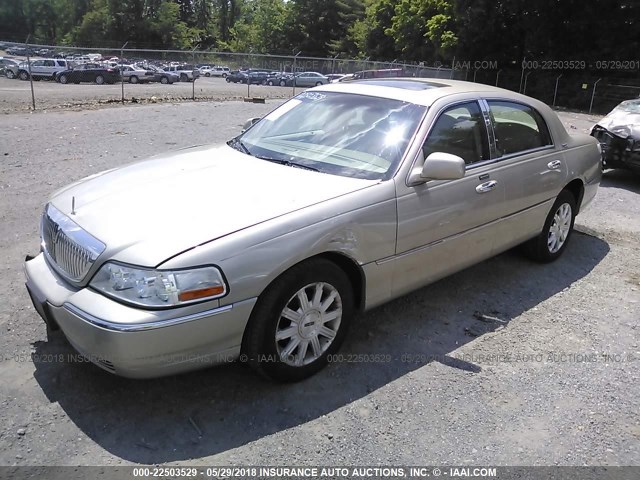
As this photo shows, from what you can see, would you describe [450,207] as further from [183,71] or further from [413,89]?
[183,71]

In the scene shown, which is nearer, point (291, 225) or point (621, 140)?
point (291, 225)

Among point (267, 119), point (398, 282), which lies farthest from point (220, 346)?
point (267, 119)

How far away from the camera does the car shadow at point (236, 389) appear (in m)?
2.76

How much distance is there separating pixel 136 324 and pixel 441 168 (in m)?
2.04

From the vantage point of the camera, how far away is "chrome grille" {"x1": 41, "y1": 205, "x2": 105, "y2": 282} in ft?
9.32

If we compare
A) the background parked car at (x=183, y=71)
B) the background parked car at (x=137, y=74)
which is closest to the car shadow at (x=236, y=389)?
the background parked car at (x=183, y=71)

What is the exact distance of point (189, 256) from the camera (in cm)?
267

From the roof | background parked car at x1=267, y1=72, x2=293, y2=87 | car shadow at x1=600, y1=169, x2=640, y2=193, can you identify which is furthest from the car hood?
background parked car at x1=267, y1=72, x2=293, y2=87

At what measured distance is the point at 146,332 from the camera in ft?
8.44

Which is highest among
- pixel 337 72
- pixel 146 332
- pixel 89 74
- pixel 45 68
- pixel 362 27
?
pixel 362 27

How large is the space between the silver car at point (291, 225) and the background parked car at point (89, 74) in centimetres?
2815

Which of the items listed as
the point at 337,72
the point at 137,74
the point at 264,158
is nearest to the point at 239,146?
the point at 264,158

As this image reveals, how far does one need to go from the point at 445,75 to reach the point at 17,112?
73.1ft

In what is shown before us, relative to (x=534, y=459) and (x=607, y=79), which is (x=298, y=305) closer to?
(x=534, y=459)
